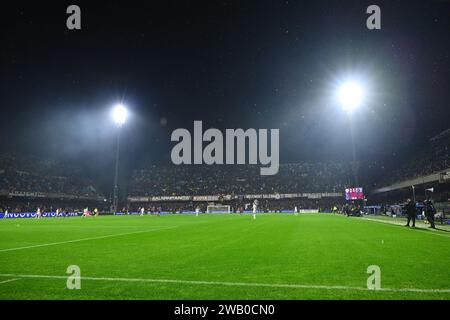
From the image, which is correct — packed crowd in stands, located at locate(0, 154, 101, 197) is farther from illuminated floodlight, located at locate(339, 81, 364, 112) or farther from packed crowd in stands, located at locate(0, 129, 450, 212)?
illuminated floodlight, located at locate(339, 81, 364, 112)

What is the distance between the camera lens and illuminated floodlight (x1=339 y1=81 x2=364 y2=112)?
114ft

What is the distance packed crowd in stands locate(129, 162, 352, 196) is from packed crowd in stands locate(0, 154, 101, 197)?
43.7ft

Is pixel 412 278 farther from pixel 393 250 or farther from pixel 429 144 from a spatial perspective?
pixel 429 144

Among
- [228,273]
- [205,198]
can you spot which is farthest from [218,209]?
[228,273]

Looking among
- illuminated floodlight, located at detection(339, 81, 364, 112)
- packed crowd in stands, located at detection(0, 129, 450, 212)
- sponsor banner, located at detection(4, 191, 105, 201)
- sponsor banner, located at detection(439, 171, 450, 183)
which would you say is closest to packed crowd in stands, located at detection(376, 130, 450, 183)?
packed crowd in stands, located at detection(0, 129, 450, 212)

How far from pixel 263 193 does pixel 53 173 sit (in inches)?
1785

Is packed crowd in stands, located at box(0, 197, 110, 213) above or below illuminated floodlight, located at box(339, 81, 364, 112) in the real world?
below

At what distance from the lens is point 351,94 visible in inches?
1399

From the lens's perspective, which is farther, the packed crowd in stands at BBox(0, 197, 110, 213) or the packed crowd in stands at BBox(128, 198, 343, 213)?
the packed crowd in stands at BBox(128, 198, 343, 213)

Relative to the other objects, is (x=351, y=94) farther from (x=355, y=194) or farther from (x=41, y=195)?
(x=41, y=195)

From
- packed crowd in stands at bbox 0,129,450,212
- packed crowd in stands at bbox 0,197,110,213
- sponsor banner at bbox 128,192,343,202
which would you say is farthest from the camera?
A: sponsor banner at bbox 128,192,343,202

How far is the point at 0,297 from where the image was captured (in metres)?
5.18

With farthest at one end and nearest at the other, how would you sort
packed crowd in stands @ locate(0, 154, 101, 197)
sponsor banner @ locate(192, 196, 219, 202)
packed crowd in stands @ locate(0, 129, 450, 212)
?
sponsor banner @ locate(192, 196, 219, 202)
packed crowd in stands @ locate(0, 129, 450, 212)
packed crowd in stands @ locate(0, 154, 101, 197)
